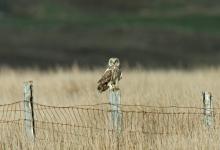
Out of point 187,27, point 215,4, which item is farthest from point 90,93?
point 215,4

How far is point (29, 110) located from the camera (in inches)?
460

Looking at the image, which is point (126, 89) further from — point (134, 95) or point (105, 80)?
point (105, 80)

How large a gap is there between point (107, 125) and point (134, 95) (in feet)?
7.56

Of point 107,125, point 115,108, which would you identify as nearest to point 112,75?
point 115,108

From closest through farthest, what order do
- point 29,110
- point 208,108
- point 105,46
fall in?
point 29,110, point 208,108, point 105,46

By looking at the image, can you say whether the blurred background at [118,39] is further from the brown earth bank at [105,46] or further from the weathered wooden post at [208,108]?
the weathered wooden post at [208,108]

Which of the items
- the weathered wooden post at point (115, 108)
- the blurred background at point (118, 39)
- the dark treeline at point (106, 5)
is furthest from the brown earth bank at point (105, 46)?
the weathered wooden post at point (115, 108)

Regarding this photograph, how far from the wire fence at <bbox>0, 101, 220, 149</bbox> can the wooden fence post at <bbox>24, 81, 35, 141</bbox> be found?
0.37ft

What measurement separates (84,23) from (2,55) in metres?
11.9

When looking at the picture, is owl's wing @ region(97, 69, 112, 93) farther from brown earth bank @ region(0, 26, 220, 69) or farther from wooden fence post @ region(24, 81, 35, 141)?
brown earth bank @ region(0, 26, 220, 69)

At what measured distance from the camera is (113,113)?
11.8m

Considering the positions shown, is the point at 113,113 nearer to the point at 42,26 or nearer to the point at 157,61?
the point at 157,61

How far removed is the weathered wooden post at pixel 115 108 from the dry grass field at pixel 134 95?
16 centimetres

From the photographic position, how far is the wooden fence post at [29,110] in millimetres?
11648
